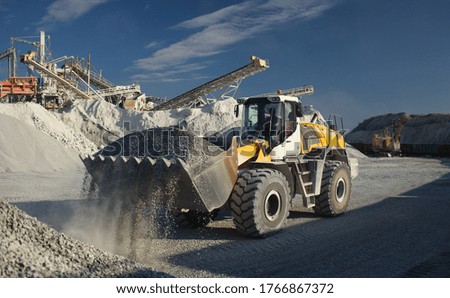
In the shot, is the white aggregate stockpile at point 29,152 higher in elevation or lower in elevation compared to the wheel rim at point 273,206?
higher

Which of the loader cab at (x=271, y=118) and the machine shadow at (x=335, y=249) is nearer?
the machine shadow at (x=335, y=249)

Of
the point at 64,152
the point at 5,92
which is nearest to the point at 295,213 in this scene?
the point at 64,152

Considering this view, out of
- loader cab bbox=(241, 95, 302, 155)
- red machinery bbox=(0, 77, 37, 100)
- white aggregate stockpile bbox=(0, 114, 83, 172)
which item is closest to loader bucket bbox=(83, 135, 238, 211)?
loader cab bbox=(241, 95, 302, 155)

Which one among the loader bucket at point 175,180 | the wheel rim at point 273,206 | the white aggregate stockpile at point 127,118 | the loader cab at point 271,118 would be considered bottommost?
the wheel rim at point 273,206

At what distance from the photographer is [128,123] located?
96.9 ft

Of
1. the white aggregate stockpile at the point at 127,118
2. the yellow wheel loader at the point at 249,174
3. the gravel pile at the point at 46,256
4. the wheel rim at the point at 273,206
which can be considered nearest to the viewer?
the gravel pile at the point at 46,256

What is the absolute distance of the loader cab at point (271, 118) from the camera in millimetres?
8273

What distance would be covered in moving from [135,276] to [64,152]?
644 inches

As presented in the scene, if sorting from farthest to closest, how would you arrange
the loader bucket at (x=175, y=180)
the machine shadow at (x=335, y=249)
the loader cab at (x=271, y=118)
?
1. the loader cab at (x=271, y=118)
2. the loader bucket at (x=175, y=180)
3. the machine shadow at (x=335, y=249)

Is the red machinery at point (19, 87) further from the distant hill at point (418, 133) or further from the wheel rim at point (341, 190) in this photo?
the distant hill at point (418, 133)

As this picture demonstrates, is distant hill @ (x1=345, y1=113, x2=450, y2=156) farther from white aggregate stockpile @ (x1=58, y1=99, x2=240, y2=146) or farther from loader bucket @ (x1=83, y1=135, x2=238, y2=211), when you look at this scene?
loader bucket @ (x1=83, y1=135, x2=238, y2=211)

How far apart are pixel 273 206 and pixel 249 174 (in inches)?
33.1

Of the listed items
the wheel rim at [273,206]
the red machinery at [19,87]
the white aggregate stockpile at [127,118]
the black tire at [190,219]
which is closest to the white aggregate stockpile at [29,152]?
the white aggregate stockpile at [127,118]

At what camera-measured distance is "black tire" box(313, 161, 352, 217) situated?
937cm
